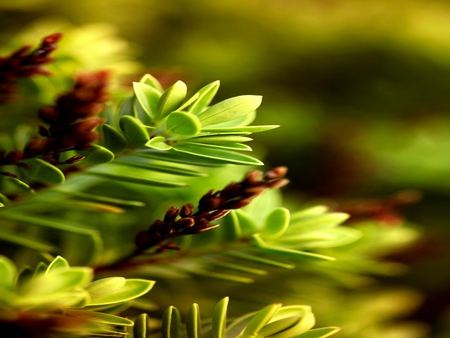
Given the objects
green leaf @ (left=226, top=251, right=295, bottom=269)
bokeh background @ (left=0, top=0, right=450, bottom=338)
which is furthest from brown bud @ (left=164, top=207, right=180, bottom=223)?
bokeh background @ (left=0, top=0, right=450, bottom=338)

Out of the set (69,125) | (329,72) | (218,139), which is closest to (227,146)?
(218,139)

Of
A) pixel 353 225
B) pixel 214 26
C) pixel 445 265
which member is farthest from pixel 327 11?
pixel 353 225

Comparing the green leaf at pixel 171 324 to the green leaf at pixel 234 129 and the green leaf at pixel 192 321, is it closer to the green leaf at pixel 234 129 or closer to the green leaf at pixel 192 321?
the green leaf at pixel 192 321

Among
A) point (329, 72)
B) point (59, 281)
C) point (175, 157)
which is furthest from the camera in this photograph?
point (329, 72)

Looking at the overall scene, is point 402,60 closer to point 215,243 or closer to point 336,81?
point 336,81

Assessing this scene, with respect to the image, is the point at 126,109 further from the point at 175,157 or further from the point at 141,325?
the point at 141,325
